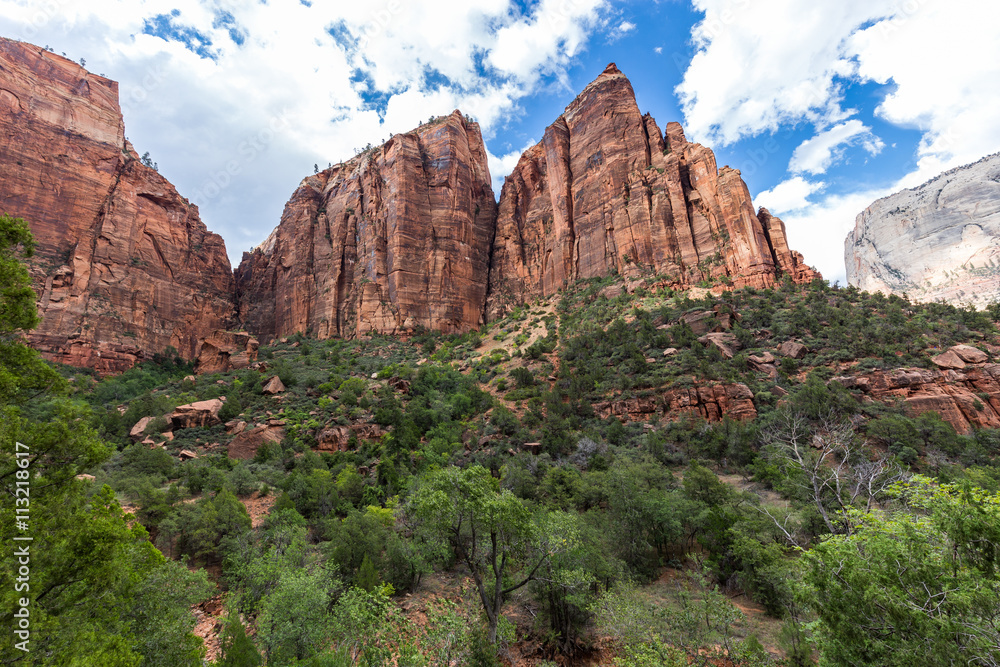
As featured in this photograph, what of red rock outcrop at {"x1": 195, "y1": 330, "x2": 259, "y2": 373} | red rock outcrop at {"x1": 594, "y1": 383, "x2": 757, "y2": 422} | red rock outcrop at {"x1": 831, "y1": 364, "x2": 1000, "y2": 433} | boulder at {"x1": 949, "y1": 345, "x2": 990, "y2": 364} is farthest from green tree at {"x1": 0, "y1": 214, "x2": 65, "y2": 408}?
boulder at {"x1": 949, "y1": 345, "x2": 990, "y2": 364}

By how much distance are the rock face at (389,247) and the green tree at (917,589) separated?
48.8m

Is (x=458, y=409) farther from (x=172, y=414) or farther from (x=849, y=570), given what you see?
(x=849, y=570)

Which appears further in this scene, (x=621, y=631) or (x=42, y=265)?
(x=42, y=265)

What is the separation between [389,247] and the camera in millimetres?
54375

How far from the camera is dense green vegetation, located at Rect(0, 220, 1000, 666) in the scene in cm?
532

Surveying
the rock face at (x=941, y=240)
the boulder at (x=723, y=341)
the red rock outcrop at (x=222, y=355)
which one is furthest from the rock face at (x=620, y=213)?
the rock face at (x=941, y=240)

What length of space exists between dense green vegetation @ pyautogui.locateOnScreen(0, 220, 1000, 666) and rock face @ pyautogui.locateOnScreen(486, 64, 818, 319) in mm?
5742

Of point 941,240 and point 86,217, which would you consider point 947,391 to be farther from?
point 941,240

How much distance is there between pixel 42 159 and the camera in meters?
39.4

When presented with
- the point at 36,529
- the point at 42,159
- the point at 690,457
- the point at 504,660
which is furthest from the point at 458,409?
the point at 42,159

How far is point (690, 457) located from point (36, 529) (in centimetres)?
2507

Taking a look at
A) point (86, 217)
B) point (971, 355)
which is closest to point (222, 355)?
point (86, 217)

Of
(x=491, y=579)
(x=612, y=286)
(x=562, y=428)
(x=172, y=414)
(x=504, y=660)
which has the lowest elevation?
(x=504, y=660)

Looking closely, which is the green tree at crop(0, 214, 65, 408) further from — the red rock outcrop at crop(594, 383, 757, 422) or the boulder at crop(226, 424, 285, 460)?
the red rock outcrop at crop(594, 383, 757, 422)
